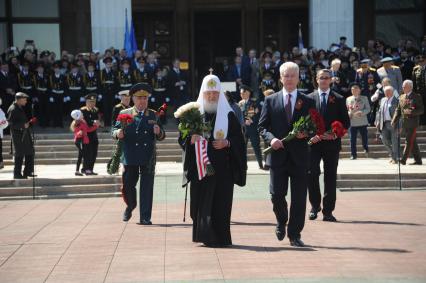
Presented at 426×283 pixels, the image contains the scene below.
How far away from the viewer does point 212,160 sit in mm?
9742

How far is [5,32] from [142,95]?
17295mm

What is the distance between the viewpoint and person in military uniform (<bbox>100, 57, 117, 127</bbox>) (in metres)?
22.6

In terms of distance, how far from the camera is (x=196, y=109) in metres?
9.70

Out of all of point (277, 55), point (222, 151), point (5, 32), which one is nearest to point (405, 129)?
point (277, 55)

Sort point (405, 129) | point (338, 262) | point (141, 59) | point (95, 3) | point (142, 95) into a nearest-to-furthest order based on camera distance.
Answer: point (338, 262), point (142, 95), point (405, 129), point (141, 59), point (95, 3)

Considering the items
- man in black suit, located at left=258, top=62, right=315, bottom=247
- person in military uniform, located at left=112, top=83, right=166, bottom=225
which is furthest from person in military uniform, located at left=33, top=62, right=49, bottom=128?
man in black suit, located at left=258, top=62, right=315, bottom=247

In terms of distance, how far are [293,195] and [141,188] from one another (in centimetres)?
290

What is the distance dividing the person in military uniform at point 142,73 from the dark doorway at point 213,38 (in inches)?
218

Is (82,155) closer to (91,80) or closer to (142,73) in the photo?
(91,80)

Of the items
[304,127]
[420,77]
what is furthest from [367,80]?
[304,127]

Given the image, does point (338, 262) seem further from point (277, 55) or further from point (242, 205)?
point (277, 55)

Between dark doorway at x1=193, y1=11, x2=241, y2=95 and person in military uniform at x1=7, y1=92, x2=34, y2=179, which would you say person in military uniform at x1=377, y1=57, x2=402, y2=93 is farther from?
person in military uniform at x1=7, y1=92, x2=34, y2=179

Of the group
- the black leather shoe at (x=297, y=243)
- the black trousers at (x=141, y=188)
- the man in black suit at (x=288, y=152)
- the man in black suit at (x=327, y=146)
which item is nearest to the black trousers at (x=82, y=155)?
the black trousers at (x=141, y=188)

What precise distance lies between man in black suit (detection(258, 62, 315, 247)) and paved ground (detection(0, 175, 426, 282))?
37 centimetres
